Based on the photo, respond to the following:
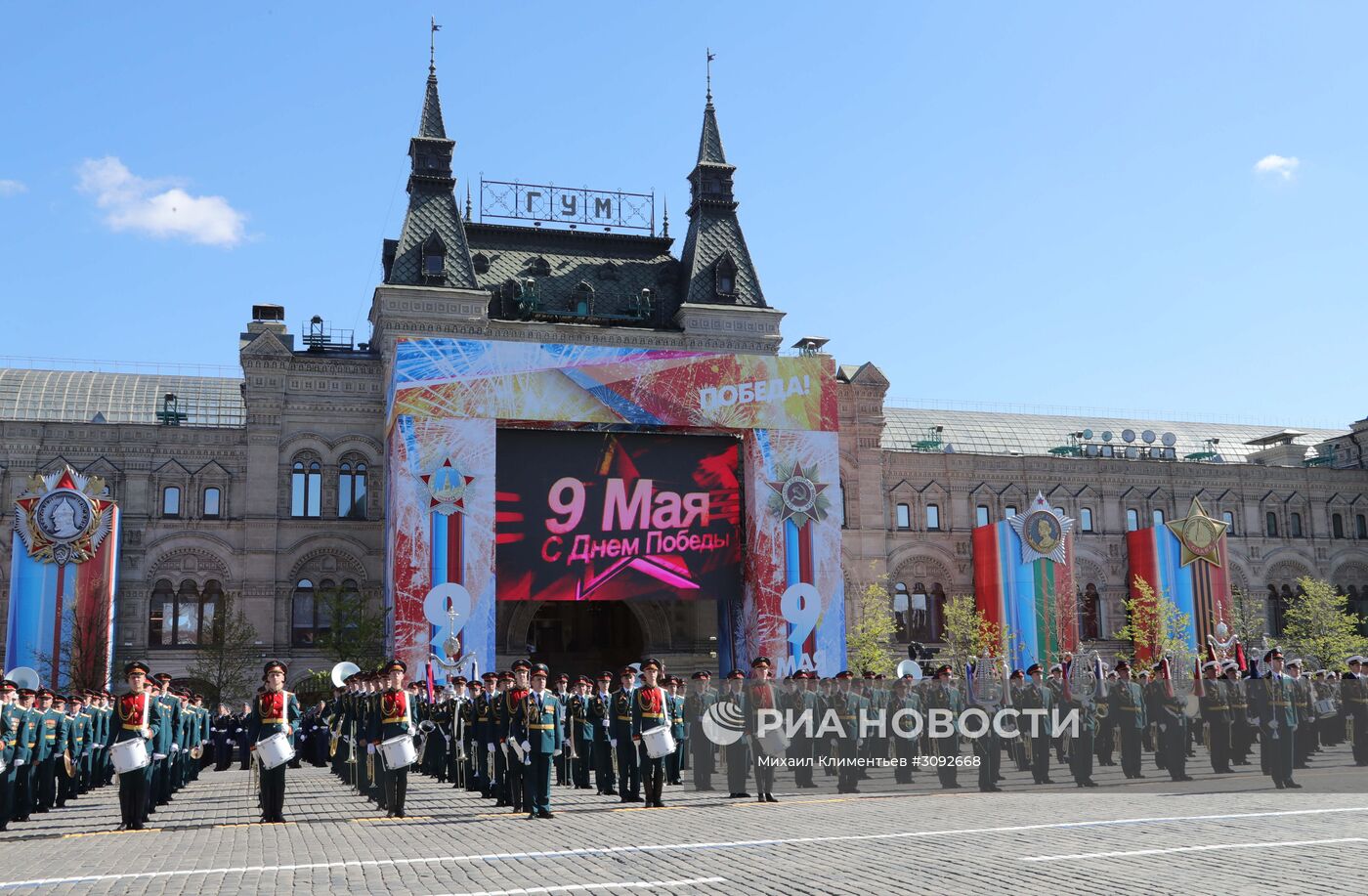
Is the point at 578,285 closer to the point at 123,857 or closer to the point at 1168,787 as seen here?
the point at 1168,787

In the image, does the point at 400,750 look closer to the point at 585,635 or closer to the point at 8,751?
the point at 8,751

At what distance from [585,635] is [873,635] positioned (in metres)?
11.5

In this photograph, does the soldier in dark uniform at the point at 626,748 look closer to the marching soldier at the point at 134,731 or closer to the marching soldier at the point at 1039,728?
the marching soldier at the point at 1039,728

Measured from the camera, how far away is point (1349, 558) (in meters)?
61.3

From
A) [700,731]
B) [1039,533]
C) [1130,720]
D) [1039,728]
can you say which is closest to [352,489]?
[1039,533]

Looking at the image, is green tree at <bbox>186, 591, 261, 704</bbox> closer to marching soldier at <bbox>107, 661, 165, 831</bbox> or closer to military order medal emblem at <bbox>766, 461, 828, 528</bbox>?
military order medal emblem at <bbox>766, 461, 828, 528</bbox>

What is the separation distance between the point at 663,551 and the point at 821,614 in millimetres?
6065

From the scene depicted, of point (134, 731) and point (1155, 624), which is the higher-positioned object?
point (1155, 624)

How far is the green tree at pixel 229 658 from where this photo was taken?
44000 mm

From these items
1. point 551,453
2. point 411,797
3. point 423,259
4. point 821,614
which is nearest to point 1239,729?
point 411,797

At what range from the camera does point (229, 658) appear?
45.0 meters

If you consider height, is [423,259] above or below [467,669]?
above

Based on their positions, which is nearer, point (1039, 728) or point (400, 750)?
point (400, 750)

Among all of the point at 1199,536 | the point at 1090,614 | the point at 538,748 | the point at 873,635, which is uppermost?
the point at 1199,536
